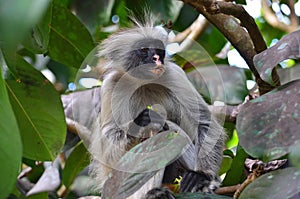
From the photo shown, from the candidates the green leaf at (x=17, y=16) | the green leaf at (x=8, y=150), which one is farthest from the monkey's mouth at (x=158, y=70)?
the green leaf at (x=17, y=16)

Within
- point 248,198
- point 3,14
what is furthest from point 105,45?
point 3,14

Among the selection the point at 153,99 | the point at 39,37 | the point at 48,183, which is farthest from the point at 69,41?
the point at 39,37

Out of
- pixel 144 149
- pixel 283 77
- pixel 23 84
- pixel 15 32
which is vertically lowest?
pixel 283 77

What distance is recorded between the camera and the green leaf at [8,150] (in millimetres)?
1174

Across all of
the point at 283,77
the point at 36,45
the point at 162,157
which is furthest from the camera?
the point at 283,77

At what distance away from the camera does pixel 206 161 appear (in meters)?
3.15

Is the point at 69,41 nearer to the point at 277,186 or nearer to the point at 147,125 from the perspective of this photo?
the point at 147,125

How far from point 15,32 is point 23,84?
75.0 inches

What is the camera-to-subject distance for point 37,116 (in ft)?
8.34

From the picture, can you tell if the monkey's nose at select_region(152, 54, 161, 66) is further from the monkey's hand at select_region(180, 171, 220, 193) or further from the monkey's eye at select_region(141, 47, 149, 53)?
the monkey's hand at select_region(180, 171, 220, 193)

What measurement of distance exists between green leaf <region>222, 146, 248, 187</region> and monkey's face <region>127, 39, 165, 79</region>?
0.95 m

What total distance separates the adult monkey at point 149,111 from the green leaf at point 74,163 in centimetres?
45

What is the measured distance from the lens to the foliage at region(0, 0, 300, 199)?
1230 mm

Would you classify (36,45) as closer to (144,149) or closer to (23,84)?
(23,84)
